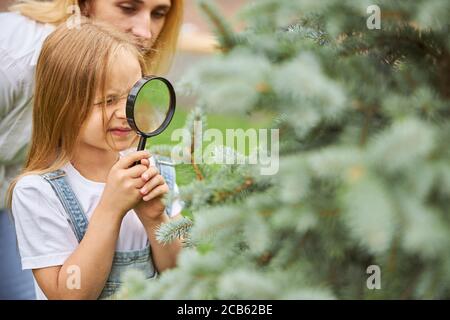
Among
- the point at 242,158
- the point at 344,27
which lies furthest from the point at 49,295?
the point at 344,27

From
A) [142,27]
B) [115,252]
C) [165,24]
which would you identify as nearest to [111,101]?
[115,252]

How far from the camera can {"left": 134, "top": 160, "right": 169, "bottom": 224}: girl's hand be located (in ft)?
4.31

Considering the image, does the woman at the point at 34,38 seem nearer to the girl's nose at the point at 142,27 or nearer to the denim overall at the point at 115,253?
the girl's nose at the point at 142,27

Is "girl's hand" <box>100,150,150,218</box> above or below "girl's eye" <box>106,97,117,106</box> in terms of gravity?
below

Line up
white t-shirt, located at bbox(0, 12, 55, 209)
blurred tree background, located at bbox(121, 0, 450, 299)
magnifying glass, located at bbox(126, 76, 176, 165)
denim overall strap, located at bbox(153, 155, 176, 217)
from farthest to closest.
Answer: white t-shirt, located at bbox(0, 12, 55, 209), denim overall strap, located at bbox(153, 155, 176, 217), magnifying glass, located at bbox(126, 76, 176, 165), blurred tree background, located at bbox(121, 0, 450, 299)

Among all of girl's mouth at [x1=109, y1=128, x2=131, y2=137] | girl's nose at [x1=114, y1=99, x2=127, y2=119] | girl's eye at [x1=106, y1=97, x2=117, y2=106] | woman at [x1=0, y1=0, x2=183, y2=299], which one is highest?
woman at [x1=0, y1=0, x2=183, y2=299]

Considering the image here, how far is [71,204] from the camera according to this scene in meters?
1.42

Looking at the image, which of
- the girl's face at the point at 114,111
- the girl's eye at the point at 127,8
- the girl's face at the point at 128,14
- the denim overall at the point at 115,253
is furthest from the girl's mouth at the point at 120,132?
the girl's eye at the point at 127,8

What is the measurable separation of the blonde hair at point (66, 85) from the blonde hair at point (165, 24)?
33cm

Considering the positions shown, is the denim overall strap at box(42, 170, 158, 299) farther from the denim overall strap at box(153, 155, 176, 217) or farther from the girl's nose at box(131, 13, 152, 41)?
the girl's nose at box(131, 13, 152, 41)

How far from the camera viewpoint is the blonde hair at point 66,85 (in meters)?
1.46

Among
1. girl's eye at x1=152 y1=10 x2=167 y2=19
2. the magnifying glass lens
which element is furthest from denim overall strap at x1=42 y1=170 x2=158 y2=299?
girl's eye at x1=152 y1=10 x2=167 y2=19

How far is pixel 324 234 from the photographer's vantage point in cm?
81

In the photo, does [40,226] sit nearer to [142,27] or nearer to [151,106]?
[151,106]
